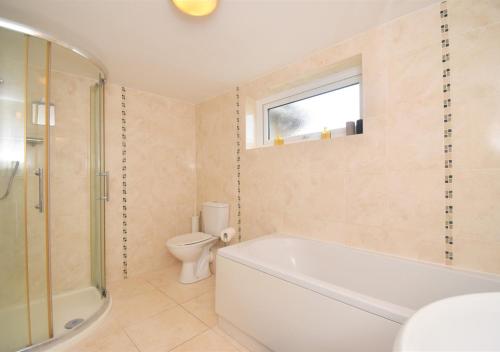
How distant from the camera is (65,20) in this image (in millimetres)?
1401

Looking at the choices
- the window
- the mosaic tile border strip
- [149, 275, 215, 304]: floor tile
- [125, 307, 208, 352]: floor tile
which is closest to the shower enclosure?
[125, 307, 208, 352]: floor tile

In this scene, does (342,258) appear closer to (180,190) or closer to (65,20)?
(180,190)

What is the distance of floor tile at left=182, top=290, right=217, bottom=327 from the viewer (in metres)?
1.71

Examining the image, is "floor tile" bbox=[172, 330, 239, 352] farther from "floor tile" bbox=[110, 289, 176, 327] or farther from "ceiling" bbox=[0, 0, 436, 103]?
"ceiling" bbox=[0, 0, 436, 103]

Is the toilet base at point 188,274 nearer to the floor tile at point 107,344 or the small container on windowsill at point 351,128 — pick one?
the floor tile at point 107,344

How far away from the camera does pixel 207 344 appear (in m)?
1.45

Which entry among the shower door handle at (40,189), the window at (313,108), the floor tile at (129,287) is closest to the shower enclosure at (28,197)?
the shower door handle at (40,189)

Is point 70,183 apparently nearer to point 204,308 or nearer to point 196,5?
point 204,308

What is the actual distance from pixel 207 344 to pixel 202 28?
6.85 feet

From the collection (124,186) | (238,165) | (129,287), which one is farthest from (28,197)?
(238,165)

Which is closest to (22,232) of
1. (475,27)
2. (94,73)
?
(94,73)

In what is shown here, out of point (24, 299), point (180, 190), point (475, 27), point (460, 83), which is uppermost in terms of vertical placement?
point (475, 27)

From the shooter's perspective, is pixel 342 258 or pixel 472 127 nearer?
pixel 472 127

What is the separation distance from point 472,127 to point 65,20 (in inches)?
97.3
